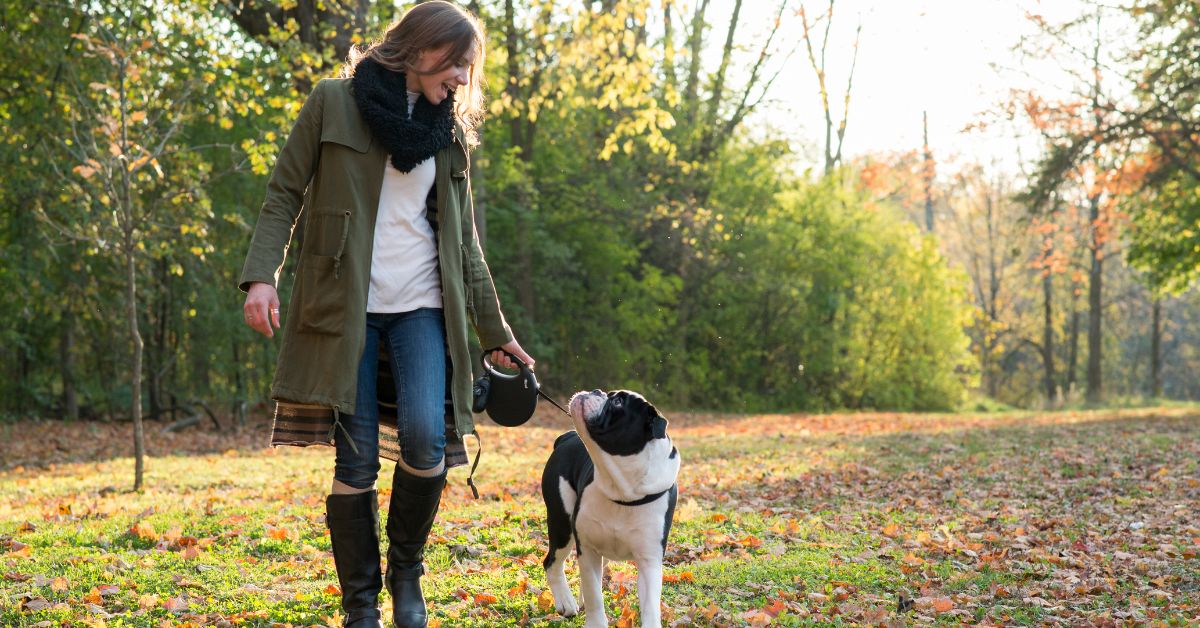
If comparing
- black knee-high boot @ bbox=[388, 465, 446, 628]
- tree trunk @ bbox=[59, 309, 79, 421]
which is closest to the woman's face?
black knee-high boot @ bbox=[388, 465, 446, 628]

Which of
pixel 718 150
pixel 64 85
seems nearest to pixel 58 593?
pixel 64 85

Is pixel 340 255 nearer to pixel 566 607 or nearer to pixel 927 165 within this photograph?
pixel 566 607

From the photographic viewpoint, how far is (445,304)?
3.37 metres

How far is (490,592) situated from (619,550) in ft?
3.29

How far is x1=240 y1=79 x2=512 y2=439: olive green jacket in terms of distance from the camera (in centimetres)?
316

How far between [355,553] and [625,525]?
0.86m

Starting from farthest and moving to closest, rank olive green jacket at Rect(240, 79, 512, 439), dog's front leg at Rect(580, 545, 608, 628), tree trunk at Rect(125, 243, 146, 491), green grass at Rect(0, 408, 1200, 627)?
tree trunk at Rect(125, 243, 146, 491) < green grass at Rect(0, 408, 1200, 627) < dog's front leg at Rect(580, 545, 608, 628) < olive green jacket at Rect(240, 79, 512, 439)

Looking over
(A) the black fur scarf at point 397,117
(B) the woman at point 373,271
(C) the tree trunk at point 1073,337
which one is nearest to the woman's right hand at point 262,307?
(B) the woman at point 373,271

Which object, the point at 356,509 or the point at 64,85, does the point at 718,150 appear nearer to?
the point at 64,85

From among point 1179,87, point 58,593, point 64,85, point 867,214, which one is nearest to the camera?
point 58,593

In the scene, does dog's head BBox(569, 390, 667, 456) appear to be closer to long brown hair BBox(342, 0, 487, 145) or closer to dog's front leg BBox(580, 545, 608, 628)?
dog's front leg BBox(580, 545, 608, 628)

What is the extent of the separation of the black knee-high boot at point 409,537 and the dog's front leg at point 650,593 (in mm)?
711

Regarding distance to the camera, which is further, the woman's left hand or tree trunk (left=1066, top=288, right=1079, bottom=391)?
tree trunk (left=1066, top=288, right=1079, bottom=391)

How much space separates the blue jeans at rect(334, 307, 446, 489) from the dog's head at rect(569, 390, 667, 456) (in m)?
0.45
